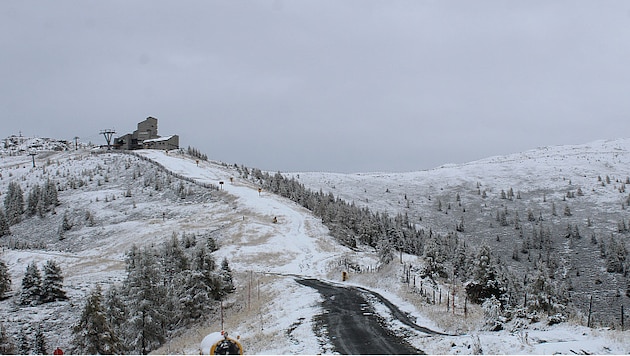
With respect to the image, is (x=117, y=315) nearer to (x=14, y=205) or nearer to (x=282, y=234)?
(x=282, y=234)

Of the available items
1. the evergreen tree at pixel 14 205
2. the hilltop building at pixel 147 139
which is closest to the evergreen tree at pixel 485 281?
the evergreen tree at pixel 14 205

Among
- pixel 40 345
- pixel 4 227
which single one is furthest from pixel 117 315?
pixel 4 227

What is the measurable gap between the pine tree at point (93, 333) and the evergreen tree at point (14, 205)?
55543 mm

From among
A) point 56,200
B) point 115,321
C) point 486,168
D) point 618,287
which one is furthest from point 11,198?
point 486,168

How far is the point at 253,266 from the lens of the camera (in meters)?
43.3

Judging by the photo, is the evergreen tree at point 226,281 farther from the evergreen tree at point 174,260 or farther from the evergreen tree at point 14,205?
the evergreen tree at point 14,205

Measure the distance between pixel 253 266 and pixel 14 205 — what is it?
49945 millimetres

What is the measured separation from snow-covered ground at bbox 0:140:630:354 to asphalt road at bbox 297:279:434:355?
0.56m

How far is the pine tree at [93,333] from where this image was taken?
22.7m

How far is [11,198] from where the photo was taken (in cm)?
7475

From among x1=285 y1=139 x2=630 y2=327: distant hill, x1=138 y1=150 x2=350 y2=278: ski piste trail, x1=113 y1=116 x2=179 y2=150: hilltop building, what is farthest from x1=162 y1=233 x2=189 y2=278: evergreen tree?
x1=113 y1=116 x2=179 y2=150: hilltop building

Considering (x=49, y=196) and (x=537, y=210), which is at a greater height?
(x=49, y=196)

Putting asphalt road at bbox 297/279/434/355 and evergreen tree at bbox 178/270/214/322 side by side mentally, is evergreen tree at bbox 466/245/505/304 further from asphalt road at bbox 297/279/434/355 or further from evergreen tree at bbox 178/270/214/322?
evergreen tree at bbox 178/270/214/322

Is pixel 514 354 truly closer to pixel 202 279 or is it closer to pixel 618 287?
pixel 202 279
